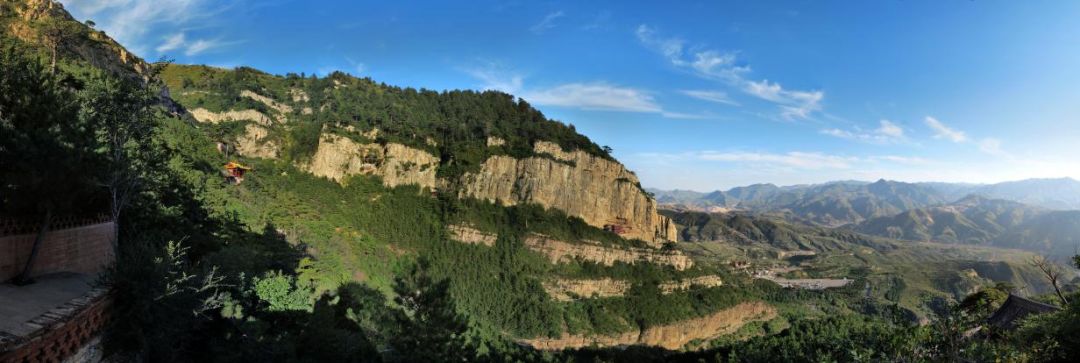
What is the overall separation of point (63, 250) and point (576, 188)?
6497 cm

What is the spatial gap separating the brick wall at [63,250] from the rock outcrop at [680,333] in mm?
42223

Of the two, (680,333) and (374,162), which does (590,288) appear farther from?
(374,162)

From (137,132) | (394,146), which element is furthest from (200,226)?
(394,146)

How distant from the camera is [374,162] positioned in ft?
215

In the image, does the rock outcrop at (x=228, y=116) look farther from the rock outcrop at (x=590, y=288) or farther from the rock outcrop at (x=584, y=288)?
the rock outcrop at (x=590, y=288)

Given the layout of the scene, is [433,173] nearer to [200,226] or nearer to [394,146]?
[394,146]

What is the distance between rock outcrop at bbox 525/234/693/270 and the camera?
6675 centimetres

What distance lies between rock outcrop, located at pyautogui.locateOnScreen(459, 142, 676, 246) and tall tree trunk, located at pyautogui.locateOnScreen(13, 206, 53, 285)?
55.8 metres

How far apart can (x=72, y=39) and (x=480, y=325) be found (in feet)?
151

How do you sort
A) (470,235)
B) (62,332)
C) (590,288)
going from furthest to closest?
(590,288), (470,235), (62,332)

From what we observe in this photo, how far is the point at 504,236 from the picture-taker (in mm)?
65812

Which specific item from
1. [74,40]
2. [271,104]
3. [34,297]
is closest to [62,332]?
[34,297]

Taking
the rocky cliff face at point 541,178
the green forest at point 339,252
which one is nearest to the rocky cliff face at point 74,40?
the green forest at point 339,252

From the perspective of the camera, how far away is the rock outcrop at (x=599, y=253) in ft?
219
